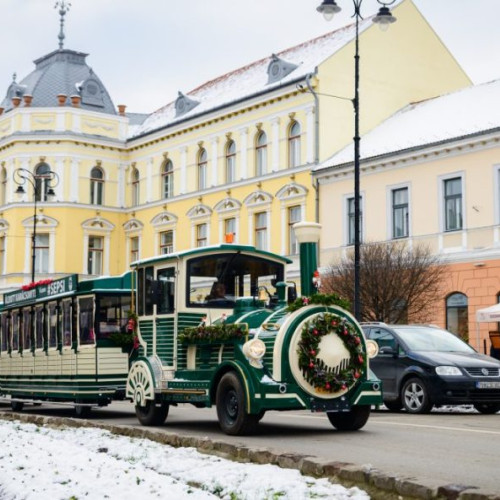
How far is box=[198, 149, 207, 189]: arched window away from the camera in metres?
46.8

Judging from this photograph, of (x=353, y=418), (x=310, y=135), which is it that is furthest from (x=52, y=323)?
(x=310, y=135)


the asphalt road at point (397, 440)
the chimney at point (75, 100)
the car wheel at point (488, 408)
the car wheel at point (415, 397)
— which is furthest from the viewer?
the chimney at point (75, 100)

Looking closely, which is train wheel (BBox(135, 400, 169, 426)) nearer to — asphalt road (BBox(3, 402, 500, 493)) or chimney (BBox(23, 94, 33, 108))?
asphalt road (BBox(3, 402, 500, 493))

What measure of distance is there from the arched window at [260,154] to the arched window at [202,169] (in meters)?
4.02

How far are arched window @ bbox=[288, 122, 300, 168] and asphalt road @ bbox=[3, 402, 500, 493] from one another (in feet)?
76.4

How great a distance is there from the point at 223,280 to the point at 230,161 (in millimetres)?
30619

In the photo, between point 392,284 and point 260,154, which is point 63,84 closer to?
point 260,154

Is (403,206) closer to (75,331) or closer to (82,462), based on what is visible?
(75,331)

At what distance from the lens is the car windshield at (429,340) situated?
19.4m

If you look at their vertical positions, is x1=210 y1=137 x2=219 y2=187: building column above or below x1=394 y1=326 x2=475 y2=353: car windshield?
above

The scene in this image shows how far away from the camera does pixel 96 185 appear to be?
52.1 meters

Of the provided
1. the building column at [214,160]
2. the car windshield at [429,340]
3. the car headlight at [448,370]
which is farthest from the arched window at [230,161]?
the car headlight at [448,370]

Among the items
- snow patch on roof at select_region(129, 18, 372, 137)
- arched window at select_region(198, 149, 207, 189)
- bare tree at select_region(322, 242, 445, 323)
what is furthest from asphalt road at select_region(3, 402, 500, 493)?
arched window at select_region(198, 149, 207, 189)

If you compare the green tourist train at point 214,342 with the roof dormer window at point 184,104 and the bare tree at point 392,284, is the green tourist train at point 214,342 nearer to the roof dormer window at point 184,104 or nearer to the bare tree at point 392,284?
the bare tree at point 392,284
